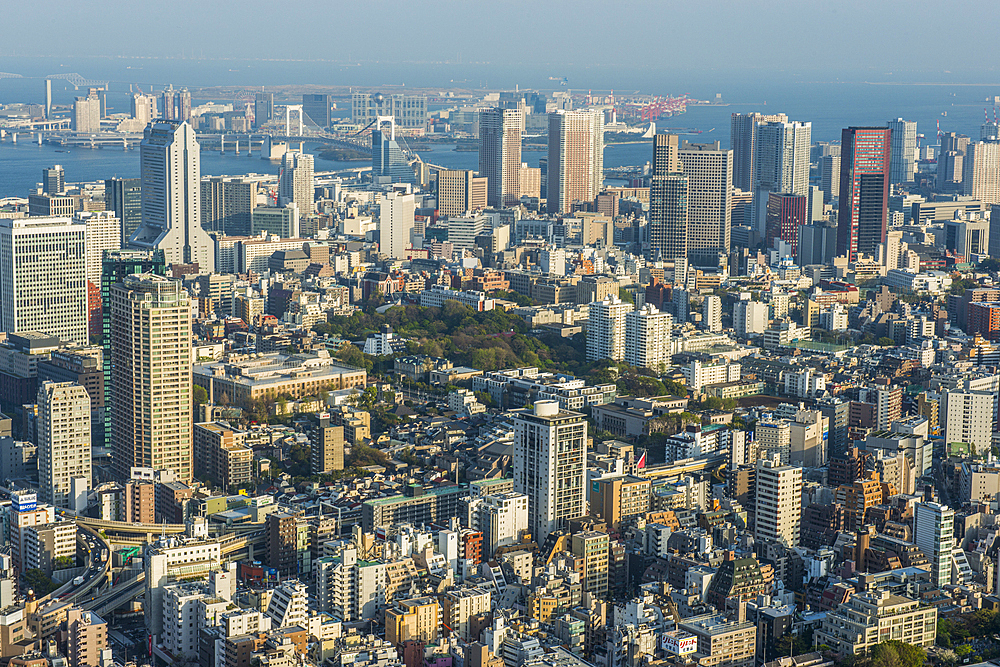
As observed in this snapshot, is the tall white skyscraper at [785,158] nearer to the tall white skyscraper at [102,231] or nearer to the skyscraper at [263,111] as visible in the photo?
the tall white skyscraper at [102,231]

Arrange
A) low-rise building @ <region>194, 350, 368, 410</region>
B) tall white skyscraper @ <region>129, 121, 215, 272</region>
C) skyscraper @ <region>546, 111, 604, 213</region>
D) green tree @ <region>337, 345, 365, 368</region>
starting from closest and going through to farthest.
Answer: low-rise building @ <region>194, 350, 368, 410</region>, green tree @ <region>337, 345, 365, 368</region>, tall white skyscraper @ <region>129, 121, 215, 272</region>, skyscraper @ <region>546, 111, 604, 213</region>

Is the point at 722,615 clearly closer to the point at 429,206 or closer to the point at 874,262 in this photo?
the point at 874,262

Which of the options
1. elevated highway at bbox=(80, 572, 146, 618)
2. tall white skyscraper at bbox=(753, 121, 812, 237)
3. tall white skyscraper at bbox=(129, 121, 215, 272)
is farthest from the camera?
tall white skyscraper at bbox=(753, 121, 812, 237)

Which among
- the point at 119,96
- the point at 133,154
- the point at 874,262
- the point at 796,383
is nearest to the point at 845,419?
the point at 796,383

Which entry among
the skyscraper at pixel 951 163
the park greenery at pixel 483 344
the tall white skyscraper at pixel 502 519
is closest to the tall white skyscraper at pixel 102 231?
the park greenery at pixel 483 344

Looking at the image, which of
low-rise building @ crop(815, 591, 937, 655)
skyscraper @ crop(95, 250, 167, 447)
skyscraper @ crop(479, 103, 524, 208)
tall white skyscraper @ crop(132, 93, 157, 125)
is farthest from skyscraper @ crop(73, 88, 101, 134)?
low-rise building @ crop(815, 591, 937, 655)

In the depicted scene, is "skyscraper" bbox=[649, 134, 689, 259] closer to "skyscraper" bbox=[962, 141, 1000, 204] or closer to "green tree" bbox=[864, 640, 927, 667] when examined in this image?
"skyscraper" bbox=[962, 141, 1000, 204]

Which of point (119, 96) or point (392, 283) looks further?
point (119, 96)
